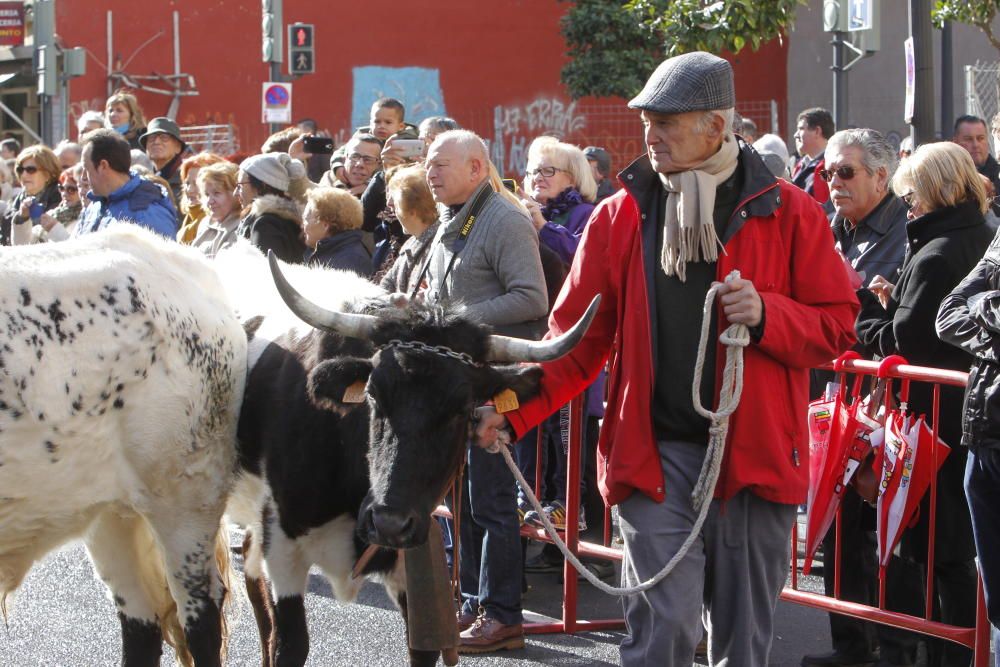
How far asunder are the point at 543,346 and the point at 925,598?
2283mm

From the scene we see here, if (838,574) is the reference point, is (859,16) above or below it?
above

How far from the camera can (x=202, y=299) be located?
5.12 metres

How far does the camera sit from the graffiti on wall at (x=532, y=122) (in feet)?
88.5

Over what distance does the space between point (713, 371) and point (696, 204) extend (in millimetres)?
490

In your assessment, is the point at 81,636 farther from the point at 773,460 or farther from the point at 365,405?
the point at 773,460

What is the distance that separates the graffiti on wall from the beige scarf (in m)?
22.9

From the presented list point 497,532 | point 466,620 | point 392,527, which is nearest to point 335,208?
point 497,532

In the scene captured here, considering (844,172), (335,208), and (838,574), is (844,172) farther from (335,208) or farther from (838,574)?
(335,208)

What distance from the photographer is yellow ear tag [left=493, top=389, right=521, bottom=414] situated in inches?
159

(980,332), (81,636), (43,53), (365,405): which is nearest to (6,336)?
(365,405)

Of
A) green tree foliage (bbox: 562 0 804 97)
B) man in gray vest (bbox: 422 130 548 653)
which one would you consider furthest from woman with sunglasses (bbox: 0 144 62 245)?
green tree foliage (bbox: 562 0 804 97)

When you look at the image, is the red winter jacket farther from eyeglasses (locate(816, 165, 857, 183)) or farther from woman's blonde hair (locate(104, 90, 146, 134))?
woman's blonde hair (locate(104, 90, 146, 134))

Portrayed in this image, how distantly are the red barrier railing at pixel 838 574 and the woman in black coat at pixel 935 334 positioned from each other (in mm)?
68

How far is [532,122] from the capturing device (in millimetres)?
27641
